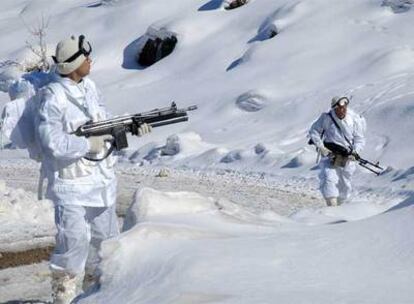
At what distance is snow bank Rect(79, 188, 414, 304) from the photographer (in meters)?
3.69

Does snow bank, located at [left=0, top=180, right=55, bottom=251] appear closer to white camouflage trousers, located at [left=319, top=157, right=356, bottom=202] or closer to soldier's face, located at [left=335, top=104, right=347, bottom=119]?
white camouflage trousers, located at [left=319, top=157, right=356, bottom=202]

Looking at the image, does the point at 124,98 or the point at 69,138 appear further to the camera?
the point at 124,98

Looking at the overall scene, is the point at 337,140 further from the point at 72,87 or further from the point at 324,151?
the point at 72,87

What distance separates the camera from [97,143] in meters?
5.66

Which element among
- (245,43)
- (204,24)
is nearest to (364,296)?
(245,43)

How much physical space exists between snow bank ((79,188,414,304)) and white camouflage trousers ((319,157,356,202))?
574 cm

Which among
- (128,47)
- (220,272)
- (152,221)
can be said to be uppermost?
(220,272)

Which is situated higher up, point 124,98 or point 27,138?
point 27,138

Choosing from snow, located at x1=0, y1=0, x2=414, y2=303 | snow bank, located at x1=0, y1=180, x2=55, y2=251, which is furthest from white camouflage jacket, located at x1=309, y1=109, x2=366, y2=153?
snow bank, located at x1=0, y1=180, x2=55, y2=251

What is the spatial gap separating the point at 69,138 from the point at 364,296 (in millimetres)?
2414

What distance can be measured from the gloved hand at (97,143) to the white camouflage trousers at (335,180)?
525 cm

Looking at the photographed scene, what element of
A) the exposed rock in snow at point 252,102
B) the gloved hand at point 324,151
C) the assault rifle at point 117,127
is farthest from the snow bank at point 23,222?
the exposed rock in snow at point 252,102

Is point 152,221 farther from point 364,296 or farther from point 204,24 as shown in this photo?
point 204,24

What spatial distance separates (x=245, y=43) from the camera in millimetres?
25578
